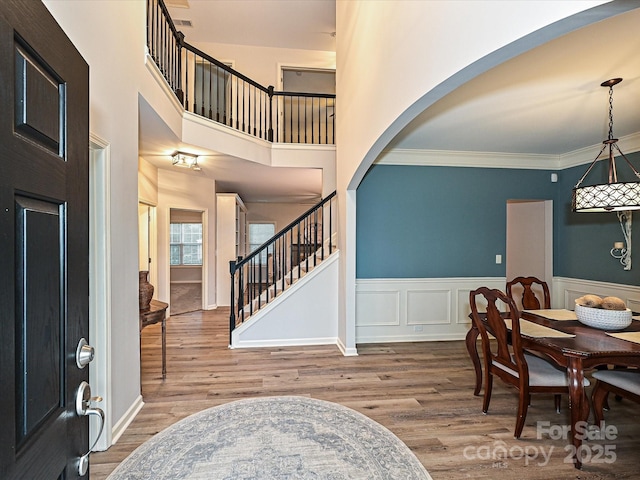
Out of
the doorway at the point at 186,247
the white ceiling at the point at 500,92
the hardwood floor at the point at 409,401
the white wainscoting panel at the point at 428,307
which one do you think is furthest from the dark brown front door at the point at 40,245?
the doorway at the point at 186,247

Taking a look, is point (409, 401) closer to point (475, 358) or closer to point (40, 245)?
point (475, 358)

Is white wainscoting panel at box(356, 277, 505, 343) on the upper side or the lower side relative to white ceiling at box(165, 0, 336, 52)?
lower

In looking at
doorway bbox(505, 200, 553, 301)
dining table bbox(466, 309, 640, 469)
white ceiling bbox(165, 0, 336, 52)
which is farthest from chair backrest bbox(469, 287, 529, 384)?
white ceiling bbox(165, 0, 336, 52)

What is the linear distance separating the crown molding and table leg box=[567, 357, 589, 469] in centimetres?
319

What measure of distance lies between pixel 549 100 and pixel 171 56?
13.8 ft

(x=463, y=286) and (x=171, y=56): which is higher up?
(x=171, y=56)

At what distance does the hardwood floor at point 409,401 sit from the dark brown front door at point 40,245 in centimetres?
158

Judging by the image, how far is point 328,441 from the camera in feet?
7.52

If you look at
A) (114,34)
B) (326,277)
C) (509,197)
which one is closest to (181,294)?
(326,277)

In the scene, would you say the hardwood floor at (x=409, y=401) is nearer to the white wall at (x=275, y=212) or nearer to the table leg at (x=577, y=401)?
the table leg at (x=577, y=401)

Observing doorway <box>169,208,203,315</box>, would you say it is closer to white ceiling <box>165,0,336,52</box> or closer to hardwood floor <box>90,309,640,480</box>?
hardwood floor <box>90,309,640,480</box>

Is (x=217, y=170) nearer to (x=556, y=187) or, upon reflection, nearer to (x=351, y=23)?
(x=351, y=23)

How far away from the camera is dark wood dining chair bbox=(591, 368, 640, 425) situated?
7.09 feet

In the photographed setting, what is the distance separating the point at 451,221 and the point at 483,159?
1003 millimetres
